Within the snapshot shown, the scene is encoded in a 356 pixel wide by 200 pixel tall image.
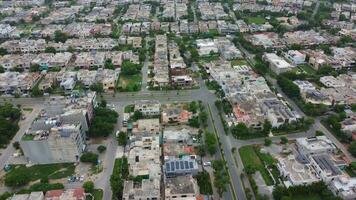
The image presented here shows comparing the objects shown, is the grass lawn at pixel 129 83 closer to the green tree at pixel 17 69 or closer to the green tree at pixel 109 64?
the green tree at pixel 109 64

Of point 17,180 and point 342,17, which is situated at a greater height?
point 342,17

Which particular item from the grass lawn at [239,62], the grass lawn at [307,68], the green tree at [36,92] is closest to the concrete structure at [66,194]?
the green tree at [36,92]

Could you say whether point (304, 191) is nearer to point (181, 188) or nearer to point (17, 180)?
point (181, 188)

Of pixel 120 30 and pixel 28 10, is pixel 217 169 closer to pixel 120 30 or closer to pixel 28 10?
pixel 120 30

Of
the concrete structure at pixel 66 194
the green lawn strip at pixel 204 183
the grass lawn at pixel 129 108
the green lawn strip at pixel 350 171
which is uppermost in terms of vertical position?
the concrete structure at pixel 66 194

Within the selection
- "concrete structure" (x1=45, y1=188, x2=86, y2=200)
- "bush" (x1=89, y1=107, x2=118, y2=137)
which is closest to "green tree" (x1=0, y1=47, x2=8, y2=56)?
"bush" (x1=89, y1=107, x2=118, y2=137)

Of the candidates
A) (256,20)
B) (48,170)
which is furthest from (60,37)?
(256,20)
